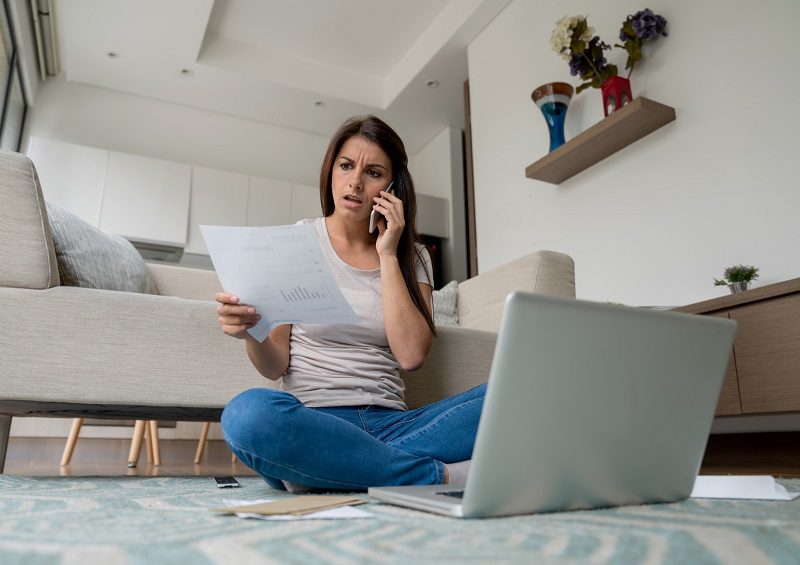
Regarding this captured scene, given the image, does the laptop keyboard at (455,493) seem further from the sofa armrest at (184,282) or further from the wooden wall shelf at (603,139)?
the wooden wall shelf at (603,139)

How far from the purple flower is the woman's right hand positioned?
7.97ft

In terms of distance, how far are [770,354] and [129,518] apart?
178 cm

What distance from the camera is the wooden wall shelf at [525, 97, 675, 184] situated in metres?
2.62

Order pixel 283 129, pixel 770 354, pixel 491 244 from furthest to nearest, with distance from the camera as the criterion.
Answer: pixel 283 129
pixel 491 244
pixel 770 354

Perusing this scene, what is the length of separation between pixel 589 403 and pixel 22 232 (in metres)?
1.36

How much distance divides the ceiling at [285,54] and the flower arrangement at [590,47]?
3.24ft

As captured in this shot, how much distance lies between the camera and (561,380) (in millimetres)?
624

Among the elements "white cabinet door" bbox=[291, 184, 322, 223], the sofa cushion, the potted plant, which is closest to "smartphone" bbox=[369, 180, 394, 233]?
the sofa cushion

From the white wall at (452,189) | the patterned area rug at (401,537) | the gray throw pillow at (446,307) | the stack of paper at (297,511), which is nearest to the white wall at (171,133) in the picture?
the white wall at (452,189)

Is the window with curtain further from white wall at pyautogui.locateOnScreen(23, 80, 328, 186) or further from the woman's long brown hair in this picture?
the woman's long brown hair

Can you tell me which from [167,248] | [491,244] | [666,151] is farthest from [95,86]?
[666,151]

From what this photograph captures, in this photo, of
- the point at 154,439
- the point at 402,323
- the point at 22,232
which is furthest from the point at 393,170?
the point at 154,439

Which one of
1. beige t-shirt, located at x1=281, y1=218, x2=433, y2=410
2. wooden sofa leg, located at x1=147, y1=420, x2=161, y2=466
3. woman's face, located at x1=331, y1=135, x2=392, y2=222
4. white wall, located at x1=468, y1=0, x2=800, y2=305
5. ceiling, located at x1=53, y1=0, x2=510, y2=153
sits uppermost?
ceiling, located at x1=53, y1=0, x2=510, y2=153

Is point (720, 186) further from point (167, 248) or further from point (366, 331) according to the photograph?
→ point (167, 248)
